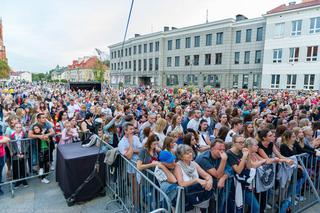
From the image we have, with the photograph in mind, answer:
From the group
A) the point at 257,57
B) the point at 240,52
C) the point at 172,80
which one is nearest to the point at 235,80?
the point at 240,52

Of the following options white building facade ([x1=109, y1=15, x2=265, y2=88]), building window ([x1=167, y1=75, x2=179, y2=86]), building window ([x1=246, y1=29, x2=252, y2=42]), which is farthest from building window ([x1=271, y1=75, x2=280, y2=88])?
building window ([x1=167, y1=75, x2=179, y2=86])

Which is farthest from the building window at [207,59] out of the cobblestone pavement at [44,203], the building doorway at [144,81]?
the cobblestone pavement at [44,203]

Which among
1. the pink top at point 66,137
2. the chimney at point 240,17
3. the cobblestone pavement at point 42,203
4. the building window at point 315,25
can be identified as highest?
the chimney at point 240,17

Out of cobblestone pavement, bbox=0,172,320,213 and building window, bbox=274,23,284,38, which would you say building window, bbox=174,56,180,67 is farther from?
cobblestone pavement, bbox=0,172,320,213

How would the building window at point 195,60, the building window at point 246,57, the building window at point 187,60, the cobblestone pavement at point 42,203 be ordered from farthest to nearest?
the building window at point 187,60 → the building window at point 195,60 → the building window at point 246,57 → the cobblestone pavement at point 42,203

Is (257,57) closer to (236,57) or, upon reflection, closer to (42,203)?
(236,57)

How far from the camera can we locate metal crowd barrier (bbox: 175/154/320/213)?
3.37 m

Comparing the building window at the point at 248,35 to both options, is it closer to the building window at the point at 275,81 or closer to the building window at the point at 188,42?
the building window at the point at 275,81

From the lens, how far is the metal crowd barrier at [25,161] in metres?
4.88

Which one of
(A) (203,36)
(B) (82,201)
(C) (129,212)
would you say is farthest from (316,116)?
(A) (203,36)

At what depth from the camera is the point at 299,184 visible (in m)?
4.39

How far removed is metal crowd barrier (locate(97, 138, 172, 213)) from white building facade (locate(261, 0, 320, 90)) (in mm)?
30045

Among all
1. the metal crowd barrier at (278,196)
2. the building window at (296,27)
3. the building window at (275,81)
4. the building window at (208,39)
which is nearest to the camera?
the metal crowd barrier at (278,196)

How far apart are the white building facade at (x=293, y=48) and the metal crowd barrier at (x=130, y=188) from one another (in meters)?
30.0
